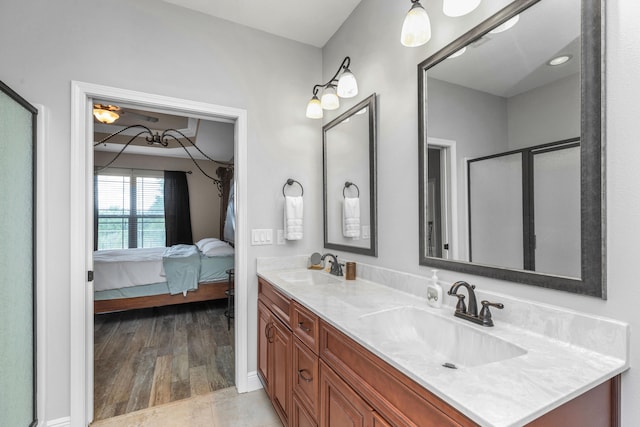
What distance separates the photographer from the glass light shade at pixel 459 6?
115 cm

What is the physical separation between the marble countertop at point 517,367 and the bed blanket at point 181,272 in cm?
305

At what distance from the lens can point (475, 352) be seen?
1.08 m

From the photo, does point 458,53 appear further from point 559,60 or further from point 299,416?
point 299,416

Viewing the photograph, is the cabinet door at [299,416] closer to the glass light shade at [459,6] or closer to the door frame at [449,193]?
the door frame at [449,193]

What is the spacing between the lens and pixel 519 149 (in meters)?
1.12

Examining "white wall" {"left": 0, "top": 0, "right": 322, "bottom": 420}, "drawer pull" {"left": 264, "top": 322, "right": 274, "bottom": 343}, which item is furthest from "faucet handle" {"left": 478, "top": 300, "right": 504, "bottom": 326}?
"white wall" {"left": 0, "top": 0, "right": 322, "bottom": 420}

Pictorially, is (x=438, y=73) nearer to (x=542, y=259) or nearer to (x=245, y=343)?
(x=542, y=259)

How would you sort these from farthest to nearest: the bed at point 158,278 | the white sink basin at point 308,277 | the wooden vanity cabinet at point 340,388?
1. the bed at point 158,278
2. the white sink basin at point 308,277
3. the wooden vanity cabinet at point 340,388

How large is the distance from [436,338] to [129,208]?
6.24 metres

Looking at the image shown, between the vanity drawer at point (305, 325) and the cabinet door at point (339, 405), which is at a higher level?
the vanity drawer at point (305, 325)

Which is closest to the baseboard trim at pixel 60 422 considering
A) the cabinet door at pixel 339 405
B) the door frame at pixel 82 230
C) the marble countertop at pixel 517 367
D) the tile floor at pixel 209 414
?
the door frame at pixel 82 230

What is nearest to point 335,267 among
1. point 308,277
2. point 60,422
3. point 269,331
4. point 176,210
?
point 308,277

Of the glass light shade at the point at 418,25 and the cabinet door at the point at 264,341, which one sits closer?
the glass light shade at the point at 418,25

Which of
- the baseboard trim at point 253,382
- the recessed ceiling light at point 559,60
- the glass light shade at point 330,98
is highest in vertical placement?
the glass light shade at point 330,98
